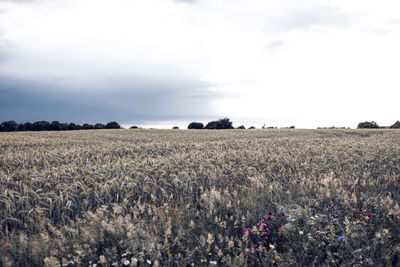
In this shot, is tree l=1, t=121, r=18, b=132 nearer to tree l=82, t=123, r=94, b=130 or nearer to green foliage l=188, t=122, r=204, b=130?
tree l=82, t=123, r=94, b=130

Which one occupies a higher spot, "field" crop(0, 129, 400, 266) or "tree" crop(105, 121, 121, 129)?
"tree" crop(105, 121, 121, 129)

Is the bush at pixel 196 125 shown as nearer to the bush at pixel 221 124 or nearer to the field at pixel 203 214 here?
the bush at pixel 221 124

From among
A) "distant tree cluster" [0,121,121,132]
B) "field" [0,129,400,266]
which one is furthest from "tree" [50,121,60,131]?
"field" [0,129,400,266]

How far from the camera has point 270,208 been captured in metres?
4.62

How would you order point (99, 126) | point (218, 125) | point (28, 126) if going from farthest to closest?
1. point (218, 125)
2. point (28, 126)
3. point (99, 126)

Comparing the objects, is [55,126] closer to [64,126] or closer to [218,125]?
[64,126]

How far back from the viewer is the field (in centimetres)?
320

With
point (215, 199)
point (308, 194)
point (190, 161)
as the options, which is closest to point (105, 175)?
point (190, 161)

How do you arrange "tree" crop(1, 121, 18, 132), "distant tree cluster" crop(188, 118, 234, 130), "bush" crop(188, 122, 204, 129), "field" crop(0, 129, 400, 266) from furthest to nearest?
"distant tree cluster" crop(188, 118, 234, 130) → "bush" crop(188, 122, 204, 129) → "tree" crop(1, 121, 18, 132) → "field" crop(0, 129, 400, 266)

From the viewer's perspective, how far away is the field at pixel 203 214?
3.20 metres

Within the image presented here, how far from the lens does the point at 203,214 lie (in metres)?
4.11

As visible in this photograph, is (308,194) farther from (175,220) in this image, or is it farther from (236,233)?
(175,220)

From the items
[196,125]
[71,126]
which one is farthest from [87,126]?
[196,125]

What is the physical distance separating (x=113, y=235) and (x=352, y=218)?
12.4ft
